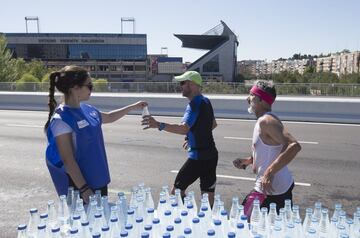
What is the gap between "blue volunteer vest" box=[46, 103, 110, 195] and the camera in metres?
2.78

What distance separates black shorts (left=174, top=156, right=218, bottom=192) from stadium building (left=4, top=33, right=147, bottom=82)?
92.8 metres

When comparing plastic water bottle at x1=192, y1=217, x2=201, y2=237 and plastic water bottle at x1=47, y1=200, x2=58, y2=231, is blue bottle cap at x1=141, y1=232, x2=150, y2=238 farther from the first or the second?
plastic water bottle at x1=47, y1=200, x2=58, y2=231

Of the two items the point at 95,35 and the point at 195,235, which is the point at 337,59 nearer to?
the point at 95,35

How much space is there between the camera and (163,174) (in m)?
7.26

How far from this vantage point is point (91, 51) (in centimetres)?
9844

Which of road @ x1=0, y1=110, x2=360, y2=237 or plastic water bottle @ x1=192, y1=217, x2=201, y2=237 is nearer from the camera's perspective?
plastic water bottle @ x1=192, y1=217, x2=201, y2=237

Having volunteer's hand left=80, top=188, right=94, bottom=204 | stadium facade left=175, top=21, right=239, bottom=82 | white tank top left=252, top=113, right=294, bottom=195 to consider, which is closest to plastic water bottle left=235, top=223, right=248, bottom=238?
white tank top left=252, top=113, right=294, bottom=195

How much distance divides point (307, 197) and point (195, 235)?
14.3 feet

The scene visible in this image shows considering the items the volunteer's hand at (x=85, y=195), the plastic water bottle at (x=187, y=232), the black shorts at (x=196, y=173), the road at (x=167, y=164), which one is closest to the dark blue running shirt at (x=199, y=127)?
the black shorts at (x=196, y=173)

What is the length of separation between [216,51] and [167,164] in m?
68.0

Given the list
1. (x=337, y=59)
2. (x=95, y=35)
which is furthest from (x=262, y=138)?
(x=337, y=59)

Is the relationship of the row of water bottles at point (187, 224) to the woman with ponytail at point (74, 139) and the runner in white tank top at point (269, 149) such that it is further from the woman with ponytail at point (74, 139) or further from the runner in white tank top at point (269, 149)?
the runner in white tank top at point (269, 149)

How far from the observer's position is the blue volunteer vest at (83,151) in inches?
109

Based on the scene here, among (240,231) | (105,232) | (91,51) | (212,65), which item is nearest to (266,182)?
(240,231)
